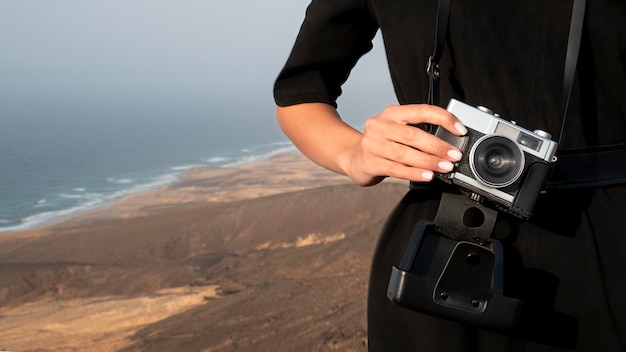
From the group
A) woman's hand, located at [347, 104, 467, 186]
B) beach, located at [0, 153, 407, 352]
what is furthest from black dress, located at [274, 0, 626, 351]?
beach, located at [0, 153, 407, 352]

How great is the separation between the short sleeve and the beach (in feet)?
15.7

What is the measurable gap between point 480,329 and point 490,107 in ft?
1.03

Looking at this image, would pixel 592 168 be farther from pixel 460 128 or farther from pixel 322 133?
pixel 322 133

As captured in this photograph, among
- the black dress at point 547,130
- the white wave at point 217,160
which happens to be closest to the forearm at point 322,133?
the black dress at point 547,130

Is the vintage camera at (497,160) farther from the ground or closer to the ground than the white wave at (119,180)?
farther from the ground

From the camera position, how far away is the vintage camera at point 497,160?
0.96 meters

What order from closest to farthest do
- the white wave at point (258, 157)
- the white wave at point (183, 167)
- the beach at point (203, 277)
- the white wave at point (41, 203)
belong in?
the beach at point (203, 277)
the white wave at point (41, 203)
the white wave at point (183, 167)
the white wave at point (258, 157)

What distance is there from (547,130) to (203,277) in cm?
1141

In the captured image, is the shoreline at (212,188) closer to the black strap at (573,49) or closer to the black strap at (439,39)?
the black strap at (439,39)

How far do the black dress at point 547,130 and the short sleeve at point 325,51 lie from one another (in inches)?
4.5

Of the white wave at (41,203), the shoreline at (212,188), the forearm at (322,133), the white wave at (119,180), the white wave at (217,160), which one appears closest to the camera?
the forearm at (322,133)

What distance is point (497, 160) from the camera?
3.32 ft

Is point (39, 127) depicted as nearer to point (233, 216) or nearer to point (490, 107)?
point (233, 216)

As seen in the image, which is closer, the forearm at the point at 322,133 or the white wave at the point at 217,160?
the forearm at the point at 322,133
